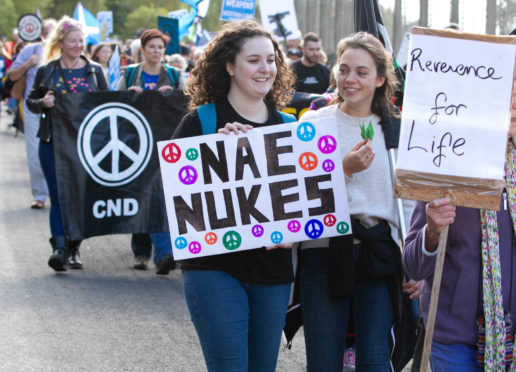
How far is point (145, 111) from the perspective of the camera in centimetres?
766

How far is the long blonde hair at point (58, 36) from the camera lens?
7.71m

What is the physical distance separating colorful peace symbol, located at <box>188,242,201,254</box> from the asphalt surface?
6.34 feet

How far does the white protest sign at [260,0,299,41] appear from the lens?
557 inches

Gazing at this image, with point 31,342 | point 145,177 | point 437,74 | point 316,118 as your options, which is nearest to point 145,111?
point 145,177

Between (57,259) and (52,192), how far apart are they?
2.00 ft

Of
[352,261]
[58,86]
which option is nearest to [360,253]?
[352,261]

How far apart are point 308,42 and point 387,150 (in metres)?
8.94

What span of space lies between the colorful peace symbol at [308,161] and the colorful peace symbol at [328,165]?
0.04 metres

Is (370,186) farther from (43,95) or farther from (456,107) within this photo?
(43,95)

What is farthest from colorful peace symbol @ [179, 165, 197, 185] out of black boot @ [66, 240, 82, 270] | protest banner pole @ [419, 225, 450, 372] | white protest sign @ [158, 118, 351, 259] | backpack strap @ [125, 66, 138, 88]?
backpack strap @ [125, 66, 138, 88]

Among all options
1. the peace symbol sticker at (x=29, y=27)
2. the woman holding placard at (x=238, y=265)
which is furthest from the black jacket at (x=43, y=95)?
the peace symbol sticker at (x=29, y=27)

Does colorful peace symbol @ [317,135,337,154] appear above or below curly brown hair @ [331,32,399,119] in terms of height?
below

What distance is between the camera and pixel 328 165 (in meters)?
3.65

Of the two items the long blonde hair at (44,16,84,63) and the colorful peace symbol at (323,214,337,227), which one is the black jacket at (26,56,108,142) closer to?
the long blonde hair at (44,16,84,63)
